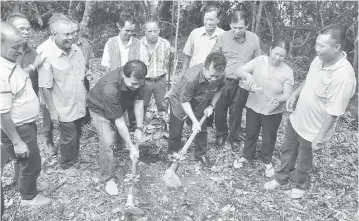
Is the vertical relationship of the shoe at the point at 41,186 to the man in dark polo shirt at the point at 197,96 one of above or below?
below

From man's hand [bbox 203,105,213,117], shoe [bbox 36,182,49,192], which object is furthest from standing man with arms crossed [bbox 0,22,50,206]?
man's hand [bbox 203,105,213,117]

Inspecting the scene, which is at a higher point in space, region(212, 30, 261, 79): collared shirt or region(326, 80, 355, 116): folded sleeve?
region(212, 30, 261, 79): collared shirt

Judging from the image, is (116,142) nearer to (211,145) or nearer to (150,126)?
(150,126)

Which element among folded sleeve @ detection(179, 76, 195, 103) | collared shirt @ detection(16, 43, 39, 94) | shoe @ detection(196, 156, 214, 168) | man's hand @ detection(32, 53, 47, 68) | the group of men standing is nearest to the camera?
the group of men standing

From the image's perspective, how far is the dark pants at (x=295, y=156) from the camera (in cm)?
398

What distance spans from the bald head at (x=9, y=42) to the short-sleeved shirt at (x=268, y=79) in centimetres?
263

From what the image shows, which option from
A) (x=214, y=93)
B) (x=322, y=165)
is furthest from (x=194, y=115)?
(x=322, y=165)

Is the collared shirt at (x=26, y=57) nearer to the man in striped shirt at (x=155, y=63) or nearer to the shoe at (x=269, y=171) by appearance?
the man in striped shirt at (x=155, y=63)

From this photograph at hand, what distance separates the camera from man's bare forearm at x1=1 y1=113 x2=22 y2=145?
291 cm

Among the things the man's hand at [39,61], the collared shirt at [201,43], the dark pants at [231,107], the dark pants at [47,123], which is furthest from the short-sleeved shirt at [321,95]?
the dark pants at [47,123]

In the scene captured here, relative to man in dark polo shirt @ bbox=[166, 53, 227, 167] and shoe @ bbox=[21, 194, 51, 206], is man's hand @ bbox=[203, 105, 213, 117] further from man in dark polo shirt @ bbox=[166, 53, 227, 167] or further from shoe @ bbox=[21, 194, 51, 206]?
shoe @ bbox=[21, 194, 51, 206]

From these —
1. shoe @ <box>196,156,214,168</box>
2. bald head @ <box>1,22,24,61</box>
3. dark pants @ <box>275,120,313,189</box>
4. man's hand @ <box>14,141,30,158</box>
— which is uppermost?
bald head @ <box>1,22,24,61</box>

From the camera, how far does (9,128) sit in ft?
9.75

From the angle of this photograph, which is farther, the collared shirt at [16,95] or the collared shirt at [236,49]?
the collared shirt at [236,49]
